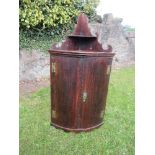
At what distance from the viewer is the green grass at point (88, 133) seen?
2.01m

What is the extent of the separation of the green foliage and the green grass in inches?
18.1

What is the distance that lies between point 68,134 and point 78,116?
5.8 inches

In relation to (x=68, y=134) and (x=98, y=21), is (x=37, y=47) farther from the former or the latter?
(x=68, y=134)

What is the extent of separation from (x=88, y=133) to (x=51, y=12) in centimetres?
86

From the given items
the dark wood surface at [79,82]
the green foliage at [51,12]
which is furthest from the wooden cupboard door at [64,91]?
the green foliage at [51,12]

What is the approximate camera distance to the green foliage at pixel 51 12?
6.90 feet

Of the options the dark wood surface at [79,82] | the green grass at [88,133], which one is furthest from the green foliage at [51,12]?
the green grass at [88,133]

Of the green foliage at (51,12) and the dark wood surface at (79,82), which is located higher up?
the green foliage at (51,12)

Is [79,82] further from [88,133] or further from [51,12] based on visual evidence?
[51,12]

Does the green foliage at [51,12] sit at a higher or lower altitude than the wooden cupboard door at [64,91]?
higher

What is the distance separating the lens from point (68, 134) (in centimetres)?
215

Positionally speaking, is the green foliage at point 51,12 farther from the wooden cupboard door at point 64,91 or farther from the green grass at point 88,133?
the green grass at point 88,133

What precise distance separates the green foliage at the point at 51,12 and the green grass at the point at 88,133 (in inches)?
18.1
